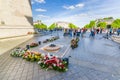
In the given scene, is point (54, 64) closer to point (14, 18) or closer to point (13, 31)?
point (13, 31)

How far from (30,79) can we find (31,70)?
0.99 m

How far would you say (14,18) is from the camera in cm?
2058

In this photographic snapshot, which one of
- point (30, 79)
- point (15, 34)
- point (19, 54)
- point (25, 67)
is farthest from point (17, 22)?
point (30, 79)

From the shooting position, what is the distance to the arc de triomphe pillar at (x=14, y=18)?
17938mm

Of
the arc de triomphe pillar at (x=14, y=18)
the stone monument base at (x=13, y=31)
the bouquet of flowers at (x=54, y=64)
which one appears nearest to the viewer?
the bouquet of flowers at (x=54, y=64)

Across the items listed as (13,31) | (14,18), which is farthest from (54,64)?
(14,18)

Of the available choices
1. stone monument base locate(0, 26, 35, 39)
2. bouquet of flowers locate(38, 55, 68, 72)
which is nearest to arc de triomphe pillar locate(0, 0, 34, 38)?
stone monument base locate(0, 26, 35, 39)

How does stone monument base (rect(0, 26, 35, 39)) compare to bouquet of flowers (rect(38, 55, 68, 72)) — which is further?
stone monument base (rect(0, 26, 35, 39))

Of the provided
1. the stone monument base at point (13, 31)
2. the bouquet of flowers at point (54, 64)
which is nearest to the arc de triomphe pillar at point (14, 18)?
the stone monument base at point (13, 31)

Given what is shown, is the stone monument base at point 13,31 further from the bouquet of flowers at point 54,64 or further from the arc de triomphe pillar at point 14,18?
the bouquet of flowers at point 54,64

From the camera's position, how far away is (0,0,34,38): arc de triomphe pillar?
58.9 feet

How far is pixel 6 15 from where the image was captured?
61.7 ft

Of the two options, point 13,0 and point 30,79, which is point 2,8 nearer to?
point 13,0

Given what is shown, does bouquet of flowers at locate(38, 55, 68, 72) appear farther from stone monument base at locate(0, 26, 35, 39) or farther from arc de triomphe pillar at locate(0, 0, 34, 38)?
arc de triomphe pillar at locate(0, 0, 34, 38)
